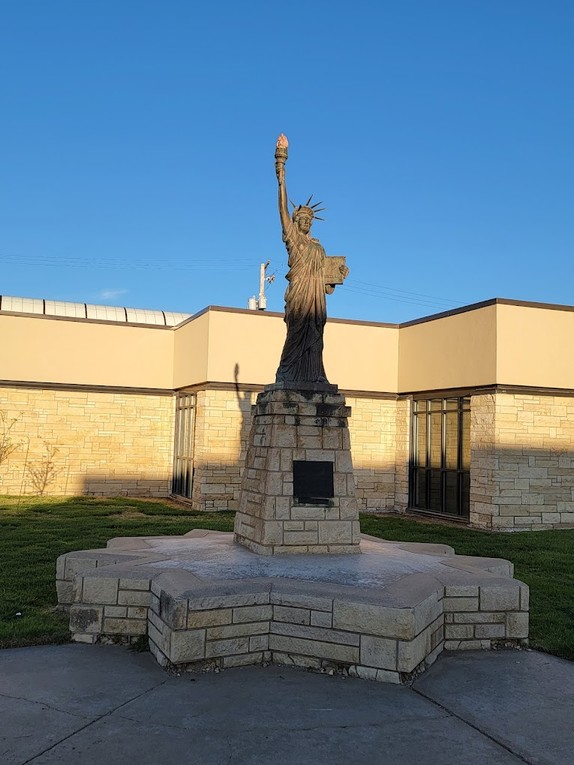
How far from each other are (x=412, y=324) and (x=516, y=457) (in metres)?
5.13

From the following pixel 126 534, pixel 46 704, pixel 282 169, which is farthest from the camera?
pixel 126 534

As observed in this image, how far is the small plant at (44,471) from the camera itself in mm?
18312

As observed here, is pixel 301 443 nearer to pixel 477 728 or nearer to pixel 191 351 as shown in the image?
pixel 477 728

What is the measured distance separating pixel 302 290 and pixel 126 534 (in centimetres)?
605

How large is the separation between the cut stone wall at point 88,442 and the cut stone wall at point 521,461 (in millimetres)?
8987

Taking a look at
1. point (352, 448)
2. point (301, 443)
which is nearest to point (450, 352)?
point (352, 448)

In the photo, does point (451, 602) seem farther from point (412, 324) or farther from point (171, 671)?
point (412, 324)

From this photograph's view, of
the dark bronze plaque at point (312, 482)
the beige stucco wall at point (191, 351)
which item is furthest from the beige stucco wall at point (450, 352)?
the dark bronze plaque at point (312, 482)

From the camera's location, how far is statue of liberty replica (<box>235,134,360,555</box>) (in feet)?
26.5

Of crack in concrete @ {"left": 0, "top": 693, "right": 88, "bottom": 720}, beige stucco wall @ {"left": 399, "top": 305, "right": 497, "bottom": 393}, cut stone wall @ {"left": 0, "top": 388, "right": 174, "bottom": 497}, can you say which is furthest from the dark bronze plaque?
cut stone wall @ {"left": 0, "top": 388, "right": 174, "bottom": 497}

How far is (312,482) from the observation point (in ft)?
27.0

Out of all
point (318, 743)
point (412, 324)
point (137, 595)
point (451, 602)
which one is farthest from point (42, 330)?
point (318, 743)

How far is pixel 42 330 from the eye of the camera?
18734 millimetres

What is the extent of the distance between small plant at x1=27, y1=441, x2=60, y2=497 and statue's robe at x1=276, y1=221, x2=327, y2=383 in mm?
11527
